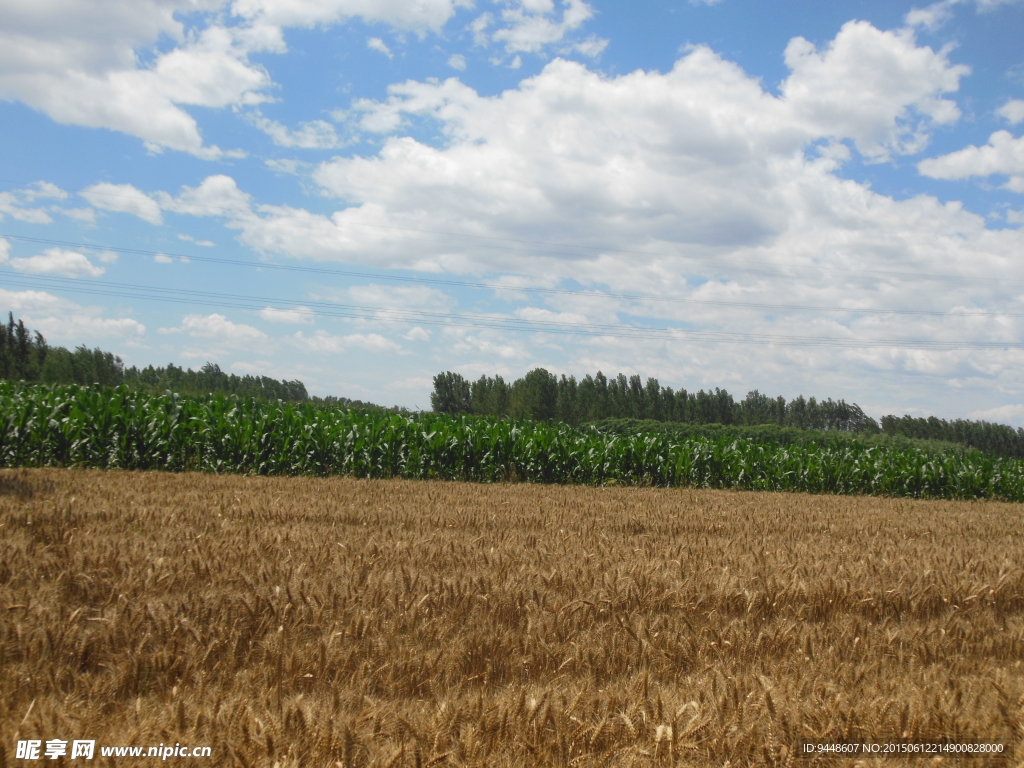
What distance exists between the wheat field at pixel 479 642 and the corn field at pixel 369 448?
315 inches

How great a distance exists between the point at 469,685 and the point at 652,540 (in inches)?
172

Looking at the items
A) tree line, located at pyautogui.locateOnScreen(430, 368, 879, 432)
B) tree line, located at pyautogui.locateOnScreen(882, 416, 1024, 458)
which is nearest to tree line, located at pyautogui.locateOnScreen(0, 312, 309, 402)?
tree line, located at pyautogui.locateOnScreen(430, 368, 879, 432)

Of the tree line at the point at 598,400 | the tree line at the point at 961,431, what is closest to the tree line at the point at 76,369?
the tree line at the point at 598,400

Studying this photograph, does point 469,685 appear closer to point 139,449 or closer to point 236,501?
point 236,501

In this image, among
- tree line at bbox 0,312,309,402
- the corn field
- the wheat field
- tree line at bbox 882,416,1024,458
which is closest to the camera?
the wheat field

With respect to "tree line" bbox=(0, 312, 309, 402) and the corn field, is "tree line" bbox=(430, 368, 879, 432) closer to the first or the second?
"tree line" bbox=(0, 312, 309, 402)

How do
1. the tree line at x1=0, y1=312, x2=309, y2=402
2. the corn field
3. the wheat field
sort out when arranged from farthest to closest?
the tree line at x1=0, y1=312, x2=309, y2=402
the corn field
the wheat field

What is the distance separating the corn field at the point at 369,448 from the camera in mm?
14633

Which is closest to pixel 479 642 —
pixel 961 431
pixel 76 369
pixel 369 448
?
pixel 369 448

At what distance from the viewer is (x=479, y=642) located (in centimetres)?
377

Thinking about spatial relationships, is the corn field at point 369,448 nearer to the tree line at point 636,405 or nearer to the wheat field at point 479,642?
the wheat field at point 479,642

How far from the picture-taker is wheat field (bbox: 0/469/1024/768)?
2.64 m

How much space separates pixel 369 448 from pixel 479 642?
13.0 meters

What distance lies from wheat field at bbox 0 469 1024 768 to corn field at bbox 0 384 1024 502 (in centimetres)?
801
